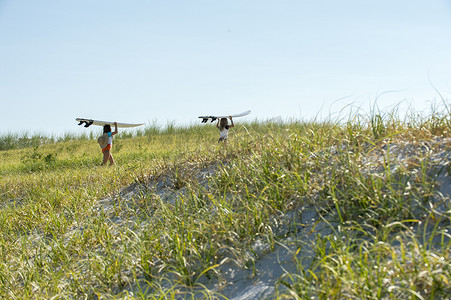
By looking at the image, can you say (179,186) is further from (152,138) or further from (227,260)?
(152,138)

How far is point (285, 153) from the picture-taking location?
158 inches

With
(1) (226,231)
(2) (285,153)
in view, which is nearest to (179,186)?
(2) (285,153)

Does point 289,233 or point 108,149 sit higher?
point 108,149

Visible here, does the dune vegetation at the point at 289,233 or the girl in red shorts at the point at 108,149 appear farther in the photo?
the girl in red shorts at the point at 108,149

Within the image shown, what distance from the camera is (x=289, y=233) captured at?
316cm

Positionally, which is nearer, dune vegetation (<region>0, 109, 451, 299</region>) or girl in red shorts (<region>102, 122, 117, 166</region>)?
dune vegetation (<region>0, 109, 451, 299</region>)

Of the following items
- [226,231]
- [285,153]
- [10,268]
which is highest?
[285,153]

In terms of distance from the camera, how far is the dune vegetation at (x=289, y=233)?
2.39 meters

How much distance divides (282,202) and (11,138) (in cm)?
2199

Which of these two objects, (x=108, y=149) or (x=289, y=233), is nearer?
(x=289, y=233)

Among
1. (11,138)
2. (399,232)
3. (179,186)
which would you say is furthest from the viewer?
(11,138)

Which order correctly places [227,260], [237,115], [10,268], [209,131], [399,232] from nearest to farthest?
1. [399,232]
2. [227,260]
3. [10,268]
4. [237,115]
5. [209,131]

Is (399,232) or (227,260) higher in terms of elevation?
(399,232)

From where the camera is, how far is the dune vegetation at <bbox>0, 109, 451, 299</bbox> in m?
2.39
